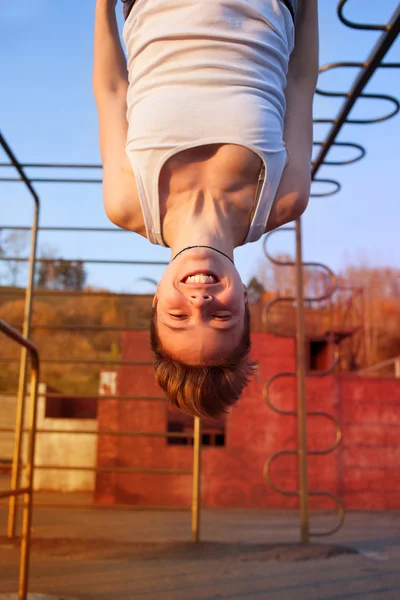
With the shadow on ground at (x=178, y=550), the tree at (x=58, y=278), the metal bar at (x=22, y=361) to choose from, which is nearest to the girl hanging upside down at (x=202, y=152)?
the metal bar at (x=22, y=361)

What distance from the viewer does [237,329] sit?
1695 mm

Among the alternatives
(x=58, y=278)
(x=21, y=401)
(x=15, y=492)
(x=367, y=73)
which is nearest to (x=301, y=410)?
(x=21, y=401)

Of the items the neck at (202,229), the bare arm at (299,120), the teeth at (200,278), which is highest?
the bare arm at (299,120)

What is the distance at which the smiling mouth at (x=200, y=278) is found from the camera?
1.54 metres

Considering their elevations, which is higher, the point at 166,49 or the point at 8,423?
the point at 166,49

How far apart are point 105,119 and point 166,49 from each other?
0.29 metres

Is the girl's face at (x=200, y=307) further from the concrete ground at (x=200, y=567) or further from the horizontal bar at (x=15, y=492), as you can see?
→ the concrete ground at (x=200, y=567)

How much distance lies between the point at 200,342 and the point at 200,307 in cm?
15

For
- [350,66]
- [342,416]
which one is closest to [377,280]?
[342,416]

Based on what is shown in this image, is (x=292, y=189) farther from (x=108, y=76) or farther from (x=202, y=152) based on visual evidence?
(x=108, y=76)

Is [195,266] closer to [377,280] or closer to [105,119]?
[105,119]

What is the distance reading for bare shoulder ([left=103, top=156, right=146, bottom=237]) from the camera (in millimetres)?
1668

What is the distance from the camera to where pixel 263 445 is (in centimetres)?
789

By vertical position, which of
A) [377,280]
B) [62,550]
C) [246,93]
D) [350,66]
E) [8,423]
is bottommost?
[62,550]
